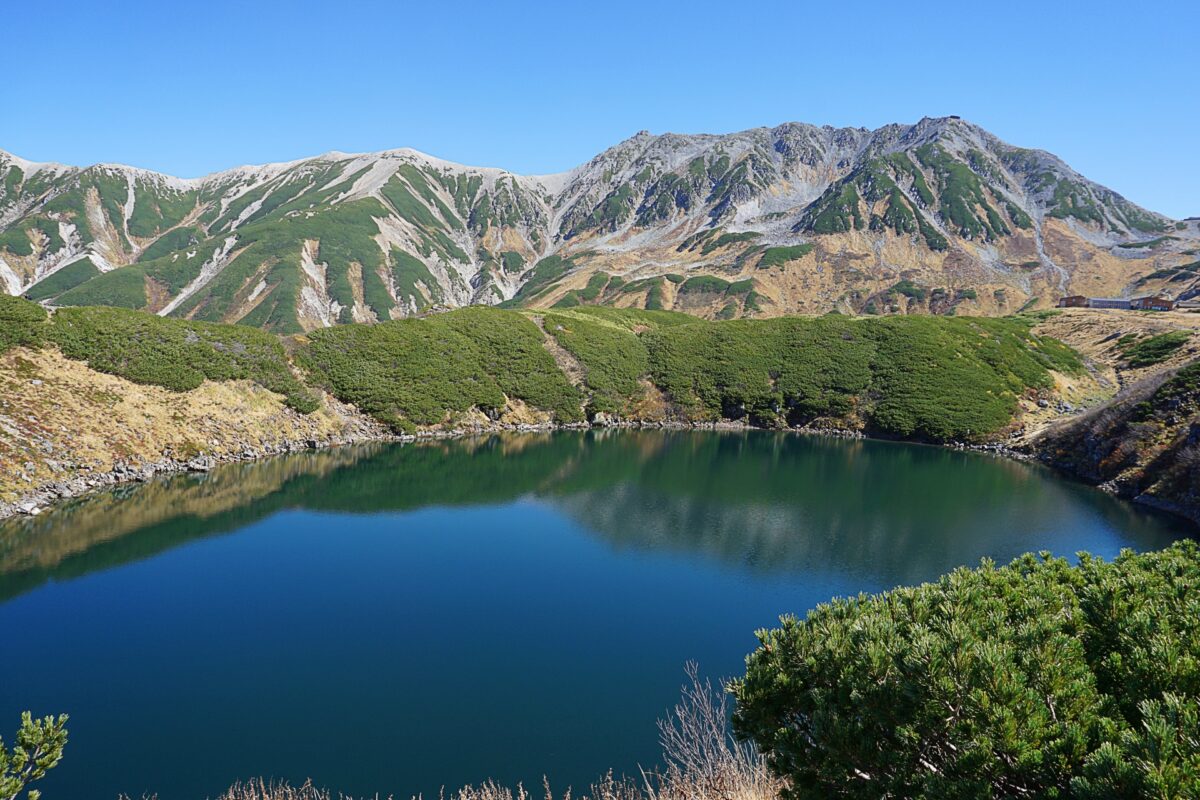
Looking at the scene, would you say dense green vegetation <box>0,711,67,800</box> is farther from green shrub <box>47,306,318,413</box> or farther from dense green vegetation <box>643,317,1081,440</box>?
dense green vegetation <box>643,317,1081,440</box>

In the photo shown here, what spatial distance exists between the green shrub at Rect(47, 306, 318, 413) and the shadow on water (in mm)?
9072

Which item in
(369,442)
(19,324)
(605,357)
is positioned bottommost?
(369,442)

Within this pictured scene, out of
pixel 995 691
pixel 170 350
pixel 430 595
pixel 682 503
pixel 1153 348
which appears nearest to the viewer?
pixel 995 691

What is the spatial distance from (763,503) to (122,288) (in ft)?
578

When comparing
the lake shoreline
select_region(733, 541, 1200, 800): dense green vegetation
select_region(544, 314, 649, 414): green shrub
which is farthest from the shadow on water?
select_region(733, 541, 1200, 800): dense green vegetation

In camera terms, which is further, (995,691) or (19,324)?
(19,324)

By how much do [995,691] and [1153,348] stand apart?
332ft

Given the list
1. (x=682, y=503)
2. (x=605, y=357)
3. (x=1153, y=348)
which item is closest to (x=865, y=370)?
(x=605, y=357)

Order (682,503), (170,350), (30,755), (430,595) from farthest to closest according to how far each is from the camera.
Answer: (170,350), (682,503), (430,595), (30,755)

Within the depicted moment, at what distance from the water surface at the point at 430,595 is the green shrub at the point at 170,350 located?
987 cm

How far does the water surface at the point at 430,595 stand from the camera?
1856cm

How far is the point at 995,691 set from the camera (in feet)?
21.4

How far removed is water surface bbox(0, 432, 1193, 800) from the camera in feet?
60.9

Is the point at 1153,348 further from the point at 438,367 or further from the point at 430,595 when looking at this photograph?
the point at 430,595
